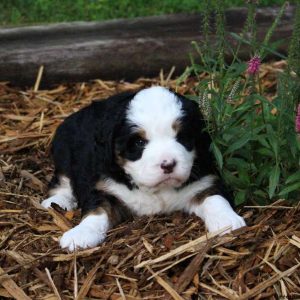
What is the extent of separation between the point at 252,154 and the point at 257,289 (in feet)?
3.96

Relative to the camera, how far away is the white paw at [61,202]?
5.45 m

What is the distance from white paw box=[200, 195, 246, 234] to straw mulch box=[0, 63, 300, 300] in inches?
2.9

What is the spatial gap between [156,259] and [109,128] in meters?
1.02

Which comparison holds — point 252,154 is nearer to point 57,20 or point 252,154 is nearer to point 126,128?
point 126,128

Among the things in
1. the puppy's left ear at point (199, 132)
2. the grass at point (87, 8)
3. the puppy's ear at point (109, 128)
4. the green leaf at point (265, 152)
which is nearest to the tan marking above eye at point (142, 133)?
the puppy's ear at point (109, 128)

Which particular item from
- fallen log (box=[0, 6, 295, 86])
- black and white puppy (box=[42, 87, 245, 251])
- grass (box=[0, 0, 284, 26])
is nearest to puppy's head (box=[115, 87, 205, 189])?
black and white puppy (box=[42, 87, 245, 251])

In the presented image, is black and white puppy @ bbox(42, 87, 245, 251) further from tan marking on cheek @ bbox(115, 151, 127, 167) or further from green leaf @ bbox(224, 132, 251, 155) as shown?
green leaf @ bbox(224, 132, 251, 155)

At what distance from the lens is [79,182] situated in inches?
212

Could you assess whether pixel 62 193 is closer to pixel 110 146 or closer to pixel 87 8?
pixel 110 146

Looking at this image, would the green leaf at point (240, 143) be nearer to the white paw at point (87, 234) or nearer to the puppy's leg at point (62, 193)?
the white paw at point (87, 234)

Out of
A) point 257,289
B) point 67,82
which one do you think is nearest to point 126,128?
point 257,289

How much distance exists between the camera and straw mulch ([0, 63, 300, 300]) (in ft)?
13.5

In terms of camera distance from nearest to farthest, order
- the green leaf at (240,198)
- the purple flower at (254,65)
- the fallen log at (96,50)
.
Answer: the purple flower at (254,65), the green leaf at (240,198), the fallen log at (96,50)

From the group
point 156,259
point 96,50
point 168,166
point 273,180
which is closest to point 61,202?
point 168,166
